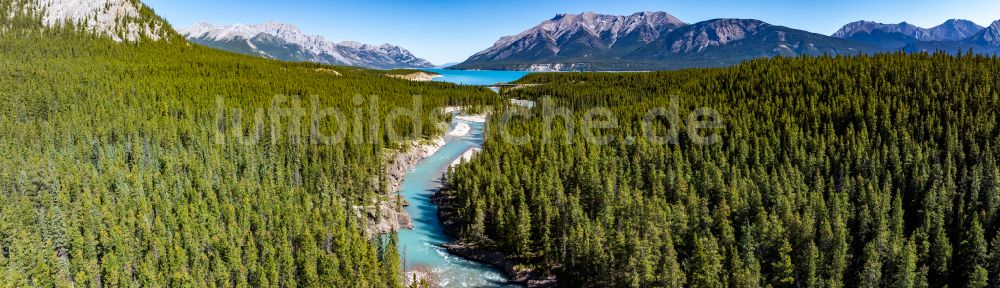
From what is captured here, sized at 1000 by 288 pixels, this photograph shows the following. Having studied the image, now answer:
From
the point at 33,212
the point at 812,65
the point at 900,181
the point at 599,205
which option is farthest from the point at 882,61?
the point at 33,212

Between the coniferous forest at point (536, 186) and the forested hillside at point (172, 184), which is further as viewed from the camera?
the coniferous forest at point (536, 186)

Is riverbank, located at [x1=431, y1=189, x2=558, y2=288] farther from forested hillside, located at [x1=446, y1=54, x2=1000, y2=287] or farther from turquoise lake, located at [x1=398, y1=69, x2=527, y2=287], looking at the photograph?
forested hillside, located at [x1=446, y1=54, x2=1000, y2=287]

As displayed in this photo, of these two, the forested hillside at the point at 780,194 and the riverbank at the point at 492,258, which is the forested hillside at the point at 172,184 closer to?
the riverbank at the point at 492,258

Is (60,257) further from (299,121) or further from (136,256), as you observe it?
(299,121)

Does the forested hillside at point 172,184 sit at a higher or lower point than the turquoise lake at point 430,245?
higher

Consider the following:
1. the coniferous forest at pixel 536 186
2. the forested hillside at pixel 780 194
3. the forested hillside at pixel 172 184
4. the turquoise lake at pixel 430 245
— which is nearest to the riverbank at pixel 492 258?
the turquoise lake at pixel 430 245

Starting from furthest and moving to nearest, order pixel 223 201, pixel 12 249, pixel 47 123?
pixel 47 123
pixel 223 201
pixel 12 249
